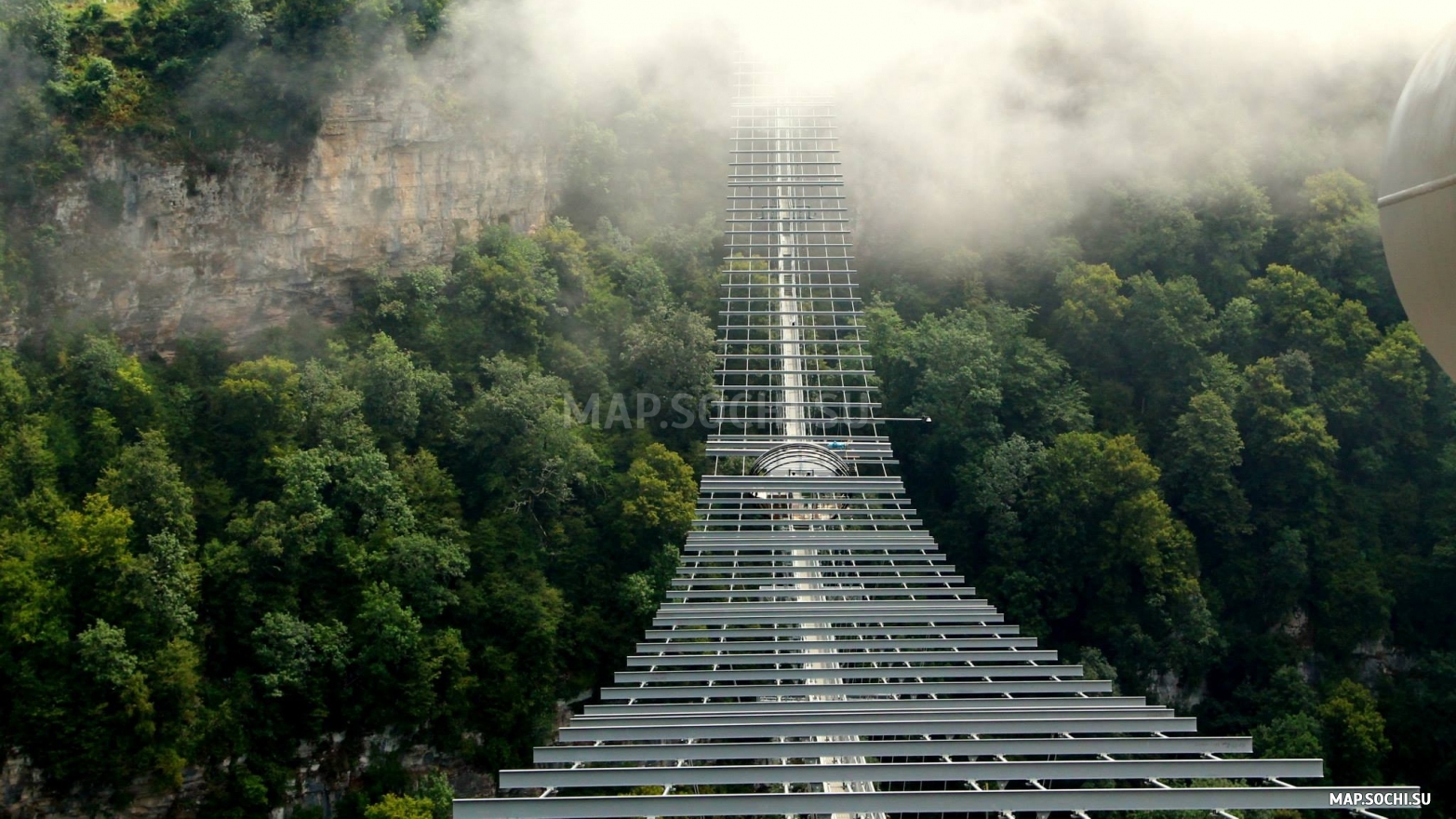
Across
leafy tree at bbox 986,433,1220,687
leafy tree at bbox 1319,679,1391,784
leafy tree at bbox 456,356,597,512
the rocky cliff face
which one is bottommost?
leafy tree at bbox 1319,679,1391,784

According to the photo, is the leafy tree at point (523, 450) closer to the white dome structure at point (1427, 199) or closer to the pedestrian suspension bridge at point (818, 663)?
the pedestrian suspension bridge at point (818, 663)

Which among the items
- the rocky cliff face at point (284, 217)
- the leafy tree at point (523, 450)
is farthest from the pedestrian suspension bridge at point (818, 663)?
the rocky cliff face at point (284, 217)

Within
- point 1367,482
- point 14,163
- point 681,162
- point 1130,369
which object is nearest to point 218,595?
point 14,163

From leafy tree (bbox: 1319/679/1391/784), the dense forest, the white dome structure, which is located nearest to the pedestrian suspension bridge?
the dense forest

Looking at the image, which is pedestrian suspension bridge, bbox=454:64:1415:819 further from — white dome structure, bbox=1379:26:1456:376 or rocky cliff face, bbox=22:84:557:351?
white dome structure, bbox=1379:26:1456:376

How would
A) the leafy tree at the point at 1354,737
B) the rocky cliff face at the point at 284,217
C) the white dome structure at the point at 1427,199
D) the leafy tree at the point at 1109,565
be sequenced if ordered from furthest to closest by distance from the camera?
1. the rocky cliff face at the point at 284,217
2. the leafy tree at the point at 1109,565
3. the leafy tree at the point at 1354,737
4. the white dome structure at the point at 1427,199

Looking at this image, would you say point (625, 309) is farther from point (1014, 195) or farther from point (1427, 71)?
point (1427, 71)
